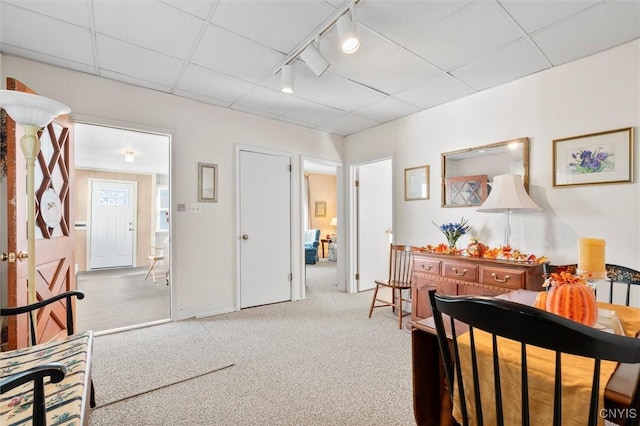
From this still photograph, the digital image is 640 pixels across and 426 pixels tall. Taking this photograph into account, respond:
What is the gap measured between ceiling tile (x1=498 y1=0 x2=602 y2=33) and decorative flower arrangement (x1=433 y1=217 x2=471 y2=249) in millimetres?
1776

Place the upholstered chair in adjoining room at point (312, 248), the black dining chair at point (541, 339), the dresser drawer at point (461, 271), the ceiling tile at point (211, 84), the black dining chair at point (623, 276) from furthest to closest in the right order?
the upholstered chair in adjoining room at point (312, 248) → the ceiling tile at point (211, 84) → the dresser drawer at point (461, 271) → the black dining chair at point (623, 276) → the black dining chair at point (541, 339)

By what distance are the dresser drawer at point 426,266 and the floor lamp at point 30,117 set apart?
3.04 metres

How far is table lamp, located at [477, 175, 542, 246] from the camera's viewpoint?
2441 mm

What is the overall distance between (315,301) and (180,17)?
3.39 meters

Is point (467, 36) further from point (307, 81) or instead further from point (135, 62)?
point (135, 62)

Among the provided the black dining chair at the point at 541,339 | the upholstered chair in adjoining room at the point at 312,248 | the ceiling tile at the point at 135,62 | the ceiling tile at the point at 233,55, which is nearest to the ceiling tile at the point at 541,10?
the ceiling tile at the point at 233,55

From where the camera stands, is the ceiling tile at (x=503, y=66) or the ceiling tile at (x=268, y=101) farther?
the ceiling tile at (x=268, y=101)

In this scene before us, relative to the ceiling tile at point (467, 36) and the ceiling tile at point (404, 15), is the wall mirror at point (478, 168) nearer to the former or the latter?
→ the ceiling tile at point (467, 36)

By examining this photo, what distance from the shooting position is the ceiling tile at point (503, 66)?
2271 millimetres

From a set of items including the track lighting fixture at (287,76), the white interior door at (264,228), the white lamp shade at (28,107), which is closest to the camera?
the white lamp shade at (28,107)

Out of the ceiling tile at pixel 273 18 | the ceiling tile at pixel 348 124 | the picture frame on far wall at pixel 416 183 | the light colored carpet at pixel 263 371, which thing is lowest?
the light colored carpet at pixel 263 371

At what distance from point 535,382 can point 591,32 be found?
8.16 feet

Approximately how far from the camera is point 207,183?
135 inches

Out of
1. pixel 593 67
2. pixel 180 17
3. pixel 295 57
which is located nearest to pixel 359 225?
pixel 295 57
